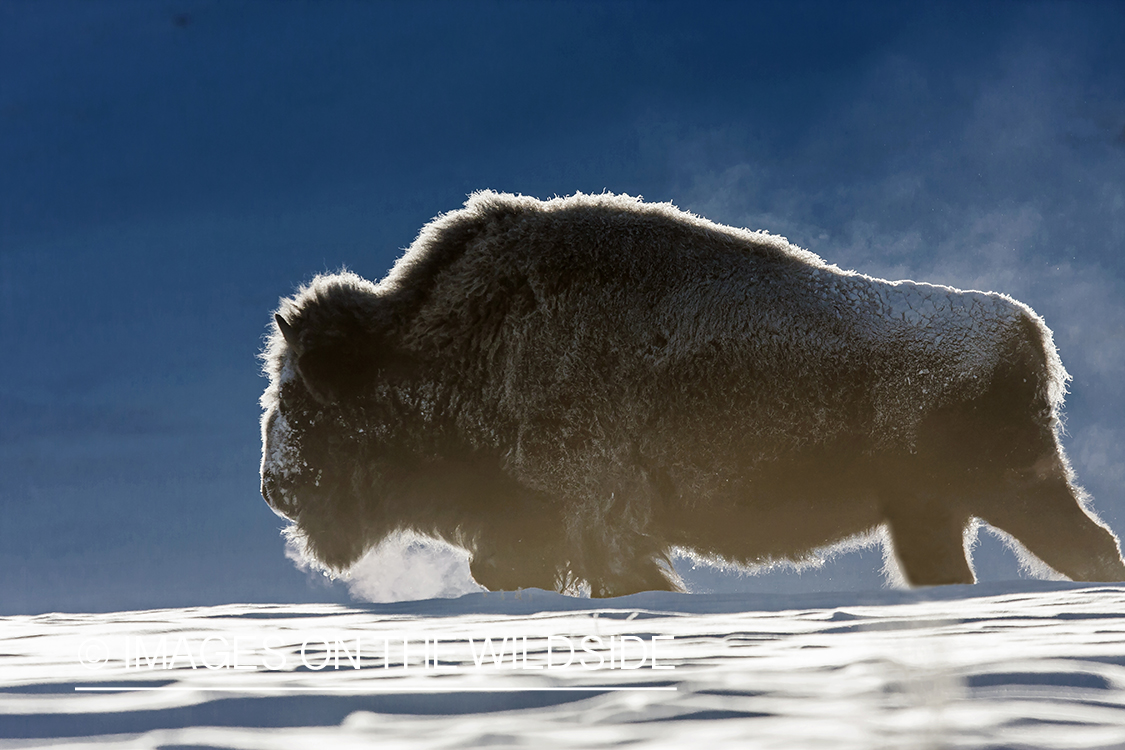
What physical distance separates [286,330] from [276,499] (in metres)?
1.29

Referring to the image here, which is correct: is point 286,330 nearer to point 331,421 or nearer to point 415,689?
point 331,421

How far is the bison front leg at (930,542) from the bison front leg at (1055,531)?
28 cm

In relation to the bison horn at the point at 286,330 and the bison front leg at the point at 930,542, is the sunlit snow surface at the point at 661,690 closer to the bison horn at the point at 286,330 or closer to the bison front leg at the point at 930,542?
the bison front leg at the point at 930,542

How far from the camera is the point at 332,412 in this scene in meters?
6.16

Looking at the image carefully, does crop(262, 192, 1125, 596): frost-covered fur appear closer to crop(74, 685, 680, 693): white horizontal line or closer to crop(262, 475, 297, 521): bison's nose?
crop(262, 475, 297, 521): bison's nose

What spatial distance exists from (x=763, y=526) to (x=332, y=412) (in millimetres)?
3029

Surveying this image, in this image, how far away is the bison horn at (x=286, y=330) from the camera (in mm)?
6074

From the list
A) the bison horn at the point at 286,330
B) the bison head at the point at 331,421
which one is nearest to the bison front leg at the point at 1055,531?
the bison head at the point at 331,421

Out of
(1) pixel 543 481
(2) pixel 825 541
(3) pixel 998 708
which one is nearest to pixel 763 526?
(2) pixel 825 541

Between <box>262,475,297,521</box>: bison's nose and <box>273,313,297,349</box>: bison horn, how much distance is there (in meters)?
1.07

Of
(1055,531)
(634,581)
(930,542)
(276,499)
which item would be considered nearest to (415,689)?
(634,581)

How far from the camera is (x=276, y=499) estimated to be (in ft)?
21.1

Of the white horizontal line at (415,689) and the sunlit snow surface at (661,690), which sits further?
the white horizontal line at (415,689)

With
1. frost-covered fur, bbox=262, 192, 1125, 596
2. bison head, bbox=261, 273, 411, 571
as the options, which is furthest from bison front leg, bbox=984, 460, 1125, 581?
bison head, bbox=261, 273, 411, 571
